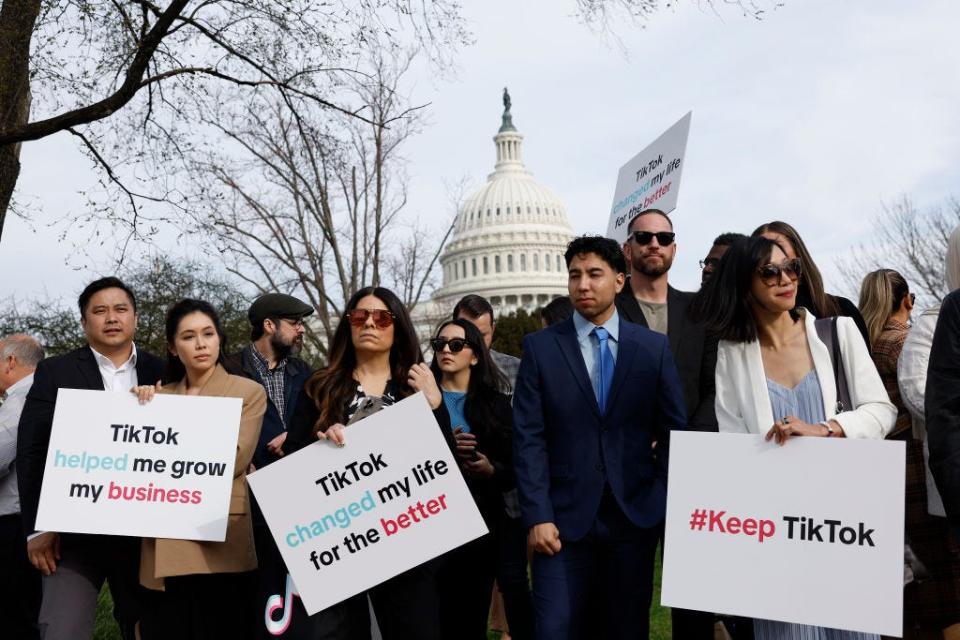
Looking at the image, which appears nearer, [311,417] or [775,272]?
[775,272]

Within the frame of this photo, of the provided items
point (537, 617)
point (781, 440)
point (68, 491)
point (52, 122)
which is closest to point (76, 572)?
point (68, 491)

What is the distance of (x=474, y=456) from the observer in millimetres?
4941

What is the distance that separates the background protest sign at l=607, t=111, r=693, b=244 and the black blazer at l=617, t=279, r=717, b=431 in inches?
62.1

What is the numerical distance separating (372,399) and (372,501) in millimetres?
460

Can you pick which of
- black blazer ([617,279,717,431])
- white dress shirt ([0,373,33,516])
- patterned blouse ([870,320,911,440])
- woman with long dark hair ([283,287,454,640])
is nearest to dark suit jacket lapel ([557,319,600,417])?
black blazer ([617,279,717,431])

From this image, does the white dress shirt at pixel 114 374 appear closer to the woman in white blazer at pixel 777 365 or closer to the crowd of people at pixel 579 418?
the crowd of people at pixel 579 418

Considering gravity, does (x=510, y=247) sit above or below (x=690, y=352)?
above

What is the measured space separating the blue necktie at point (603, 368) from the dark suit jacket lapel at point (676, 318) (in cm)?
57

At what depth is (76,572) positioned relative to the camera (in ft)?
14.3

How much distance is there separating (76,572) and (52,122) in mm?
4305

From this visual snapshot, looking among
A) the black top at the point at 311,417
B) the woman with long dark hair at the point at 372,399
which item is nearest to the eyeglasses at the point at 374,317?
the woman with long dark hair at the point at 372,399

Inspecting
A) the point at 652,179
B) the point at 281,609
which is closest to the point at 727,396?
the point at 281,609

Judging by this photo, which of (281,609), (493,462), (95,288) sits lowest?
(281,609)

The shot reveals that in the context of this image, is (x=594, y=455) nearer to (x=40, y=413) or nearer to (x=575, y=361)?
(x=575, y=361)
